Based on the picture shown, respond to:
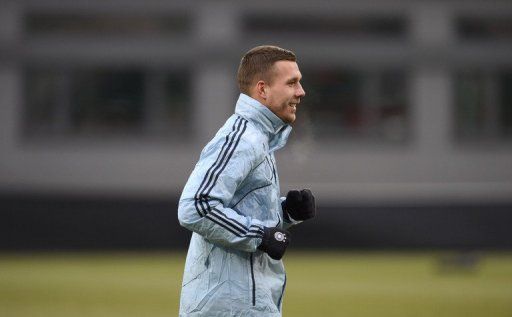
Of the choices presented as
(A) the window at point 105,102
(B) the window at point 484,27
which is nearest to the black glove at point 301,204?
(A) the window at point 105,102

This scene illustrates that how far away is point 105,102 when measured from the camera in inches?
1209

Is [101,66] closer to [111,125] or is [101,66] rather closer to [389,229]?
[111,125]

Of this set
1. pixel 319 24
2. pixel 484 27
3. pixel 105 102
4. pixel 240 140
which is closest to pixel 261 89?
pixel 240 140

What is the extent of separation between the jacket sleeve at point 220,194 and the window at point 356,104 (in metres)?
24.9

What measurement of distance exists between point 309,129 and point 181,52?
3513 mm

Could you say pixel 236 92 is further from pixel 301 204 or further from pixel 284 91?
pixel 284 91

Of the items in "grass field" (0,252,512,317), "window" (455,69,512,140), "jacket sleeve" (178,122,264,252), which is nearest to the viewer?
"jacket sleeve" (178,122,264,252)

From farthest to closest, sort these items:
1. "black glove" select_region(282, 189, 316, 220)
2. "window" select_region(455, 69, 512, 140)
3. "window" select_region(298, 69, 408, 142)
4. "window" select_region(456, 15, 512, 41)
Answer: "window" select_region(455, 69, 512, 140) < "window" select_region(298, 69, 408, 142) < "window" select_region(456, 15, 512, 41) < "black glove" select_region(282, 189, 316, 220)

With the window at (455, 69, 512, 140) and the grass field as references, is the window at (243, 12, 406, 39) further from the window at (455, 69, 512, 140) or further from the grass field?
the grass field

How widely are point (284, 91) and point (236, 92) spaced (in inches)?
988

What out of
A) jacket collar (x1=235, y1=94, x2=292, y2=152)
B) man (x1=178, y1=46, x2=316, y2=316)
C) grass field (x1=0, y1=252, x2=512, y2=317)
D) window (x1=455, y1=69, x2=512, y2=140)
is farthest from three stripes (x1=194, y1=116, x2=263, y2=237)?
window (x1=455, y1=69, x2=512, y2=140)

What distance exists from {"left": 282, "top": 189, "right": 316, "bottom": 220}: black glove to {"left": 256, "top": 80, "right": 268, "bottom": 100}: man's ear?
583mm

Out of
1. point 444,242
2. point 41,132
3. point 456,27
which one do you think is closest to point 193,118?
point 41,132

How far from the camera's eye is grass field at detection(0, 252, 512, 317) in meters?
14.1
